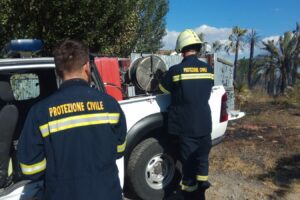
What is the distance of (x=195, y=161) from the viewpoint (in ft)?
14.5

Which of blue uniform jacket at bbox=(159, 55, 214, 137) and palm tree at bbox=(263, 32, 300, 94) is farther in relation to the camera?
palm tree at bbox=(263, 32, 300, 94)

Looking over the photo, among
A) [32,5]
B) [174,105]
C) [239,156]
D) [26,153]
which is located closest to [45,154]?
[26,153]

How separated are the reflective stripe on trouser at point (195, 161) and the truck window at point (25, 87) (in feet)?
5.59

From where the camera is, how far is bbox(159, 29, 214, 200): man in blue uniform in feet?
14.1

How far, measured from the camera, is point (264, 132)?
9.62 m

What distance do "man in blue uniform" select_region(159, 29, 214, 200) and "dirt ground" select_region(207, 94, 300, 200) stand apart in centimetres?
59

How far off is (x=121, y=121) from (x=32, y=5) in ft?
25.6

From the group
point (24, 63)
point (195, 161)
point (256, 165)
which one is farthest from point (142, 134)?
point (256, 165)

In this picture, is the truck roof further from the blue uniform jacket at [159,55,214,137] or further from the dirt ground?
the dirt ground

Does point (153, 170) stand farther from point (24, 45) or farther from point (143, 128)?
point (24, 45)

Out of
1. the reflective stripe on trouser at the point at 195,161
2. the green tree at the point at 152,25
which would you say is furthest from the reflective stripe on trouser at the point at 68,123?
the green tree at the point at 152,25

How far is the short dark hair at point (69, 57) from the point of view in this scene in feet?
6.79

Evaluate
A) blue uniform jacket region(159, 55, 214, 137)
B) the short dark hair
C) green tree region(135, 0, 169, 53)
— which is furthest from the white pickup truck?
green tree region(135, 0, 169, 53)

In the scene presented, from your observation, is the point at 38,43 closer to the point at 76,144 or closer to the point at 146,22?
the point at 76,144
